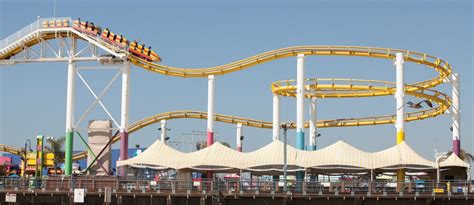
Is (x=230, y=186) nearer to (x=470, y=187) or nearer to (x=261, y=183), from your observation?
(x=261, y=183)

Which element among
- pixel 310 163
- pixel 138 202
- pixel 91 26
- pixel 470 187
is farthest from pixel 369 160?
pixel 91 26

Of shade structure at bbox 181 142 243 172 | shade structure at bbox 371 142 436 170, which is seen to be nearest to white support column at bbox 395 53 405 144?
shade structure at bbox 371 142 436 170

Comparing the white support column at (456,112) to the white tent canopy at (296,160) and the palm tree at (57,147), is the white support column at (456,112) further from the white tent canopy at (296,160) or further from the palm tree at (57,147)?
the palm tree at (57,147)

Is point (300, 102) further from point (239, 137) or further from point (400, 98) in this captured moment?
point (239, 137)

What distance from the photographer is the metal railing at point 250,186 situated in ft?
163

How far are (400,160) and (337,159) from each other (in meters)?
4.51

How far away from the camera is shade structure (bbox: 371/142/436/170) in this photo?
54.7 metres

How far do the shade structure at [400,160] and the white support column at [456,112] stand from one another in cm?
1304

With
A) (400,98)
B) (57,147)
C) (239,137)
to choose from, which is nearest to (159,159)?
(400,98)

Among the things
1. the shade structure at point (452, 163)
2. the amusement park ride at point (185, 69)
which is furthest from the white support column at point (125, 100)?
the shade structure at point (452, 163)

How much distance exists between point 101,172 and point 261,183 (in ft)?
84.7

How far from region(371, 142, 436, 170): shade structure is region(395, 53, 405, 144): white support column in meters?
4.40

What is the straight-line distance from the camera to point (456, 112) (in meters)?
67.7

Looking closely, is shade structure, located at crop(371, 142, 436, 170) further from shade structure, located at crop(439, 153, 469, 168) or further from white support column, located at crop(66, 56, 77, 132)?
white support column, located at crop(66, 56, 77, 132)
